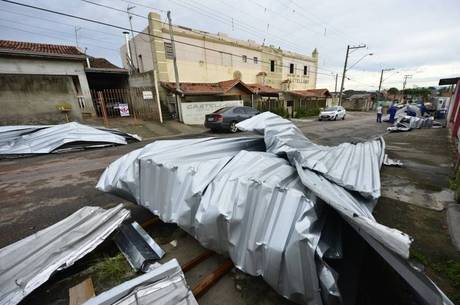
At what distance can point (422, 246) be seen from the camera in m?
2.26

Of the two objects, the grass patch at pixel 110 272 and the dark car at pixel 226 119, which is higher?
the dark car at pixel 226 119

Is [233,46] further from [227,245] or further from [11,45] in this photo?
[227,245]

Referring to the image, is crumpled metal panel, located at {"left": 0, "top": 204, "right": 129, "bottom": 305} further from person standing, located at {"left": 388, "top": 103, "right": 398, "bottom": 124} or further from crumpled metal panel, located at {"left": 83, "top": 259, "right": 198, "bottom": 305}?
person standing, located at {"left": 388, "top": 103, "right": 398, "bottom": 124}

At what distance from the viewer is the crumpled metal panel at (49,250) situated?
1571 millimetres

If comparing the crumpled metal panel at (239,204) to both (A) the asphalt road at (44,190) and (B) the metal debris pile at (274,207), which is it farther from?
(A) the asphalt road at (44,190)

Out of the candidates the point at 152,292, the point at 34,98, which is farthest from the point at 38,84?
the point at 152,292

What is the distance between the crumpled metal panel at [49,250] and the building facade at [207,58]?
13409mm

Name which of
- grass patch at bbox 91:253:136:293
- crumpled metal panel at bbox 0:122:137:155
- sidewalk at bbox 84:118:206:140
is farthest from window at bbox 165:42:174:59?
grass patch at bbox 91:253:136:293

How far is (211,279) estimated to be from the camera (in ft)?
5.82

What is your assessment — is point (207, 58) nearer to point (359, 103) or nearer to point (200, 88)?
point (200, 88)

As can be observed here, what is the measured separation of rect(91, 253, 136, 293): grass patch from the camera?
181 centimetres

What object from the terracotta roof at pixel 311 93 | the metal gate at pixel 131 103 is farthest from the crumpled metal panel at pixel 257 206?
the terracotta roof at pixel 311 93

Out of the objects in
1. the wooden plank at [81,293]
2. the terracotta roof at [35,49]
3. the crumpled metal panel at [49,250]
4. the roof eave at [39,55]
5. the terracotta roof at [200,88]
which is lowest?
the wooden plank at [81,293]

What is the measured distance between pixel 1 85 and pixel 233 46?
52.3ft
